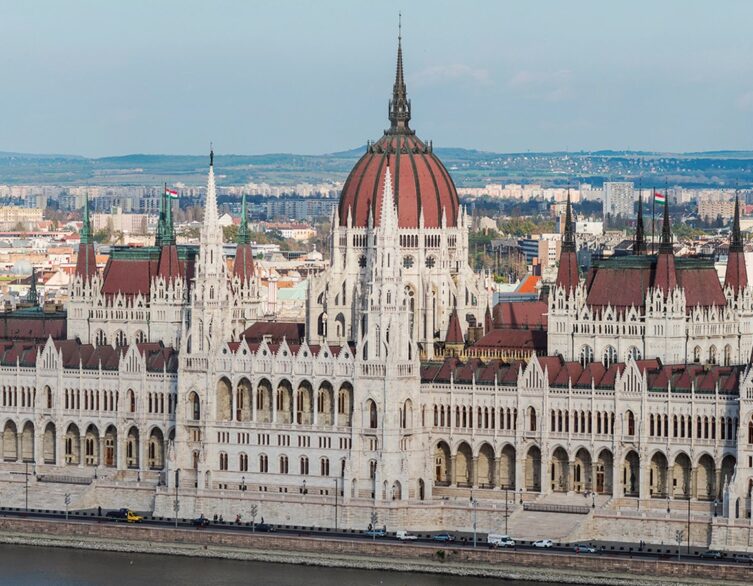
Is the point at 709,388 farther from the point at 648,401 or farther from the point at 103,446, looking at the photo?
the point at 103,446

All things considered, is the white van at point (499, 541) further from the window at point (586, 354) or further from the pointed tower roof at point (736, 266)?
the pointed tower roof at point (736, 266)

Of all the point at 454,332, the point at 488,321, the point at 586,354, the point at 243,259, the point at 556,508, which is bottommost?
the point at 556,508

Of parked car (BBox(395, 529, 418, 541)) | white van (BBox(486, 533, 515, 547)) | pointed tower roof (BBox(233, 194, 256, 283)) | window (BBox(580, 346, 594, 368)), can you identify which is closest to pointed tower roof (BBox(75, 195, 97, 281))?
pointed tower roof (BBox(233, 194, 256, 283))

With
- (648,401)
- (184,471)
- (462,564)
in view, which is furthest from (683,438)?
(184,471)

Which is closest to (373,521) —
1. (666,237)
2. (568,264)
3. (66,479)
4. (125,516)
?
(125,516)

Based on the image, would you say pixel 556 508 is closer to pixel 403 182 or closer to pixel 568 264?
pixel 568 264

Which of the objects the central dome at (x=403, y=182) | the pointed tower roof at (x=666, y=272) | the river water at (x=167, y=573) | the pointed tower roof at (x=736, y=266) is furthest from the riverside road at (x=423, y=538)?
the pointed tower roof at (x=736, y=266)
